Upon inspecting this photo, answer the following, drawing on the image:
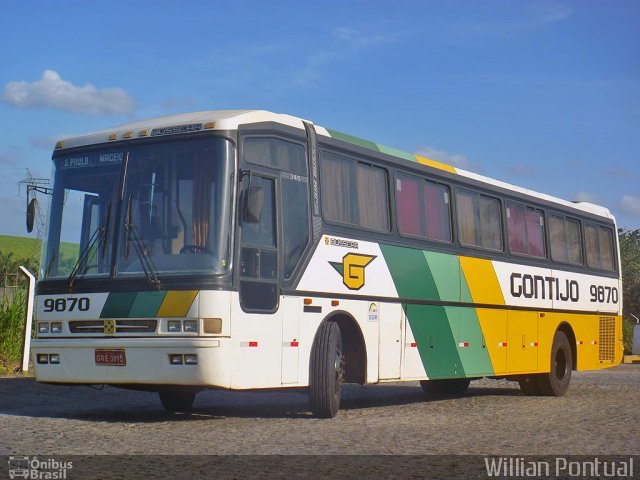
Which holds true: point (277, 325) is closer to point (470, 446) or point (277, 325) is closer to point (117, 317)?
point (117, 317)

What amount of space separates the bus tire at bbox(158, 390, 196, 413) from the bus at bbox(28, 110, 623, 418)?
0.02 metres

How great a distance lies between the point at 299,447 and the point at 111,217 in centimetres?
399

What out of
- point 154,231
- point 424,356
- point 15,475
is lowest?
point 15,475

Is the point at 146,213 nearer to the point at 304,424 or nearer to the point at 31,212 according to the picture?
the point at 31,212

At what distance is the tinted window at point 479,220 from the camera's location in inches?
676

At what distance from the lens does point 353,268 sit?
1384cm

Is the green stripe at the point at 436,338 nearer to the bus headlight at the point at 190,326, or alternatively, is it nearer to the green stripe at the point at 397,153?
the green stripe at the point at 397,153

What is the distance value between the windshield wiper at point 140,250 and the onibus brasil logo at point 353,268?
2.39 m

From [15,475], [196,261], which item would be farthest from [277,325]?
[15,475]

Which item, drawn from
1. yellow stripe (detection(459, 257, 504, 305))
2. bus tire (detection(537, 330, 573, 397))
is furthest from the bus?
bus tire (detection(537, 330, 573, 397))

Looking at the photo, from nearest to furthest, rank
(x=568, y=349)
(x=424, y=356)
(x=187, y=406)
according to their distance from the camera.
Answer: (x=187, y=406) < (x=424, y=356) < (x=568, y=349)

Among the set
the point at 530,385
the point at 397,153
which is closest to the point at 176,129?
the point at 397,153

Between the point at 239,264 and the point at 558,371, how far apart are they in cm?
964

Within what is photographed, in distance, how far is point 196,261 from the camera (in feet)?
39.0
